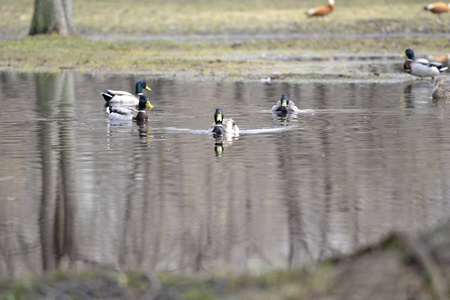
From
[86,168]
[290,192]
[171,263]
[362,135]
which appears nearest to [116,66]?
[362,135]

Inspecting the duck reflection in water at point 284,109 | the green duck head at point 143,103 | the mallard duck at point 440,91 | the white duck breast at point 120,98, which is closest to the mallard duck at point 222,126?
the duck reflection in water at point 284,109

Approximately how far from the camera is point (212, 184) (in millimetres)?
10172

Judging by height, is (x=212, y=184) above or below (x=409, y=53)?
below

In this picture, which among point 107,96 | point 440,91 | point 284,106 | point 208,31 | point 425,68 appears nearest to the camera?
Answer: point 284,106

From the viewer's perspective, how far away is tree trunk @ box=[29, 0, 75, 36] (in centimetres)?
3603

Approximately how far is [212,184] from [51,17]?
89.0 feet

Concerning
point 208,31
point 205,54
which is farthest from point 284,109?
point 208,31

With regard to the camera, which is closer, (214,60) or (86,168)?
(86,168)

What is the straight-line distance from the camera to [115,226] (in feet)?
27.0

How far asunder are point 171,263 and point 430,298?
2.19 metres

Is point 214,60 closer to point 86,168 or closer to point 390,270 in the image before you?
point 86,168

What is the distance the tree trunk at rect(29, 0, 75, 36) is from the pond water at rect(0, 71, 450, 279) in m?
18.0

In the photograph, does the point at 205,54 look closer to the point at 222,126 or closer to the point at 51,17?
the point at 51,17

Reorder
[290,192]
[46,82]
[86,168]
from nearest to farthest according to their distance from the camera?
[290,192] < [86,168] < [46,82]
